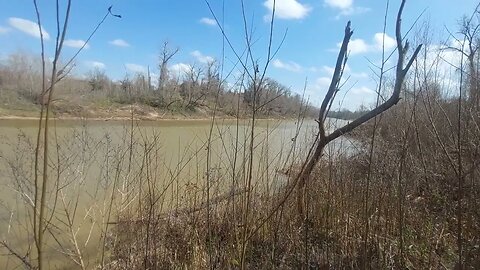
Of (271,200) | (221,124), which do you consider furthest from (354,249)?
(221,124)

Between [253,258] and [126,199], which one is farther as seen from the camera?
[126,199]

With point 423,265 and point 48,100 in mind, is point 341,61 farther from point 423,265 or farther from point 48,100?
point 423,265

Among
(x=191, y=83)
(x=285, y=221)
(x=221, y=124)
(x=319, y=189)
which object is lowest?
(x=285, y=221)

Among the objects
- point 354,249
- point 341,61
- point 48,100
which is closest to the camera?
point 48,100

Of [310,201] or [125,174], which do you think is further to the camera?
[125,174]

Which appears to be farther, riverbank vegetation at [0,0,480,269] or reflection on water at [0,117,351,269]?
reflection on water at [0,117,351,269]

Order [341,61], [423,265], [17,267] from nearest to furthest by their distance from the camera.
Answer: [341,61] → [423,265] → [17,267]

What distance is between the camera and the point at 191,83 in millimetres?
3264

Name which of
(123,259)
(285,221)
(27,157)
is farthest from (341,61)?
(27,157)

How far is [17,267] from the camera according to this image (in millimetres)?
4254

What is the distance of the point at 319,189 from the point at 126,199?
2.43 m

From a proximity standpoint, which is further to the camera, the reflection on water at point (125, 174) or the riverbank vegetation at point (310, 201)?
the reflection on water at point (125, 174)

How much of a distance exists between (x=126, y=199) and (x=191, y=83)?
1.98m

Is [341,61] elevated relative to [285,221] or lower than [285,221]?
elevated
